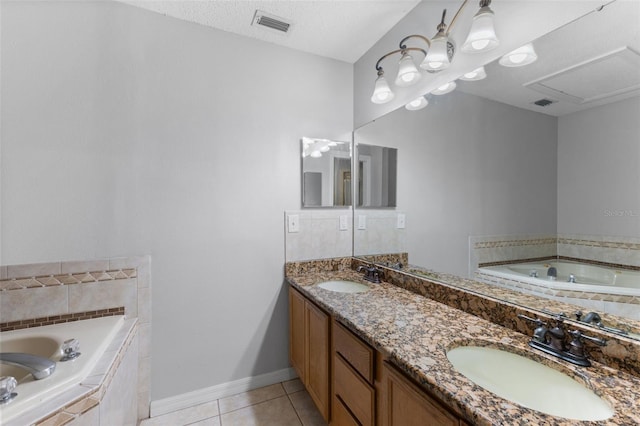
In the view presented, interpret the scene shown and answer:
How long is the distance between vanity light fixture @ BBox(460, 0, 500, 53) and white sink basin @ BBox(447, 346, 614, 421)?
4.21 feet

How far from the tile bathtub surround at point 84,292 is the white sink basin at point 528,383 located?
1.71 metres

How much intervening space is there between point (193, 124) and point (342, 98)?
47.0 inches

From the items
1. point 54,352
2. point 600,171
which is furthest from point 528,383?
point 54,352

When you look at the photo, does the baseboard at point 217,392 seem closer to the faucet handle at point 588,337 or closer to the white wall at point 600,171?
the faucet handle at point 588,337

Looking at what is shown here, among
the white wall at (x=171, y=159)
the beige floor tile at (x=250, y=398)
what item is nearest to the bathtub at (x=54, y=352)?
the white wall at (x=171, y=159)

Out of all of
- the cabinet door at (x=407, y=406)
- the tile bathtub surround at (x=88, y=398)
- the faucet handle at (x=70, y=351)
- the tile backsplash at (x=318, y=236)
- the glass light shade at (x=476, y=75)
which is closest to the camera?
the cabinet door at (x=407, y=406)

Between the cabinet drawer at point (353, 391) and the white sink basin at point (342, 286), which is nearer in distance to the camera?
the cabinet drawer at point (353, 391)

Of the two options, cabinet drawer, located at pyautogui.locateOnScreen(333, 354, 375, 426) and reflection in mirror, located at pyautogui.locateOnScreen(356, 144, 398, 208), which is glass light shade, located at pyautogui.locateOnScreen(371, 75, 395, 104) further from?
cabinet drawer, located at pyautogui.locateOnScreen(333, 354, 375, 426)

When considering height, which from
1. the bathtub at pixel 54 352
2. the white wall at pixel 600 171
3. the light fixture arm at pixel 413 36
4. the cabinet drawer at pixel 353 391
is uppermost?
the light fixture arm at pixel 413 36

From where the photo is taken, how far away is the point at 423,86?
161 centimetres

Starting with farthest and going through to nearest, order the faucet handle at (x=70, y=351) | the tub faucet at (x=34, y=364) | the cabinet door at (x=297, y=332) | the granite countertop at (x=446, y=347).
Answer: the cabinet door at (x=297, y=332) < the faucet handle at (x=70, y=351) < the tub faucet at (x=34, y=364) < the granite countertop at (x=446, y=347)

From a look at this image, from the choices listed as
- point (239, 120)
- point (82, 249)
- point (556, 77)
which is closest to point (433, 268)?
point (556, 77)

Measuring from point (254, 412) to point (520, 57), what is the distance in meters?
2.39

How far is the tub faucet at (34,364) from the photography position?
3.27 feet
